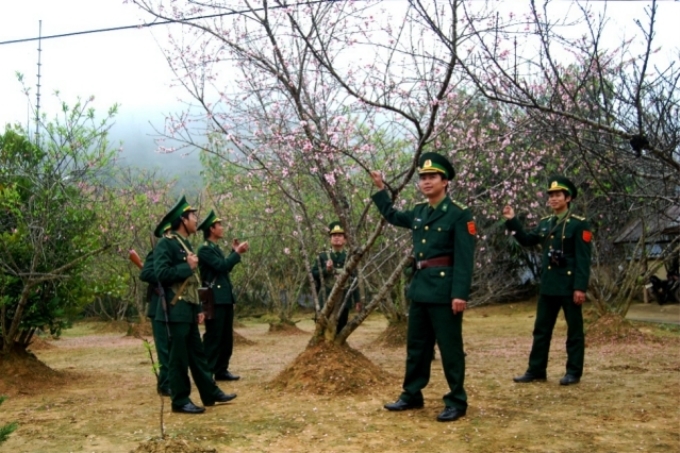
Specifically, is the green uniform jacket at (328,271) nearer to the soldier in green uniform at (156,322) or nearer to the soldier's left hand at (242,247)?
the soldier's left hand at (242,247)

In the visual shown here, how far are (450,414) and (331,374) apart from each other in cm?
144

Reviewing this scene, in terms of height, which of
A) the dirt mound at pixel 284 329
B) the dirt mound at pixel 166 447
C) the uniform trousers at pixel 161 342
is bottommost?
the dirt mound at pixel 284 329

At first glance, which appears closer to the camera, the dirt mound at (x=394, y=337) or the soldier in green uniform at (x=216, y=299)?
the soldier in green uniform at (x=216, y=299)

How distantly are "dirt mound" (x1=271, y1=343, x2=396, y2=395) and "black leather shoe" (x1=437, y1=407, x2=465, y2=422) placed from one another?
1.10m

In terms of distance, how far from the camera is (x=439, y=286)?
557cm

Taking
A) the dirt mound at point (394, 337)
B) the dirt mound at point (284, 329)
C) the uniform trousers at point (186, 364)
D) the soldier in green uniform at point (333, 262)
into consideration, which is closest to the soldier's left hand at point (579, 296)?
the soldier in green uniform at point (333, 262)

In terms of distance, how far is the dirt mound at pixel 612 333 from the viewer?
10328 mm

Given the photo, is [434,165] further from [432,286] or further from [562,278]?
[562,278]

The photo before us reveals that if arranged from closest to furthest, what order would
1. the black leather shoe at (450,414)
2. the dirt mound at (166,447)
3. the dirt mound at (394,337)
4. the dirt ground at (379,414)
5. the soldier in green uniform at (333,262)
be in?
the dirt mound at (166,447), the dirt ground at (379,414), the black leather shoe at (450,414), the soldier in green uniform at (333,262), the dirt mound at (394,337)

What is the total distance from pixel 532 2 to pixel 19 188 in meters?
5.76

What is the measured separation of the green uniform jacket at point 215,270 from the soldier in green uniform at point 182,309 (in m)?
1.56

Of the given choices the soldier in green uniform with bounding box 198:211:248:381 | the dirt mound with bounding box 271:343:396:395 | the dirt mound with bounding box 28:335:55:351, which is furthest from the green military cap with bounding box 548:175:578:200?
the dirt mound with bounding box 28:335:55:351

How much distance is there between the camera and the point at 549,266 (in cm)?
715

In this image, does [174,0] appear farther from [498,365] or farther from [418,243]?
[498,365]
